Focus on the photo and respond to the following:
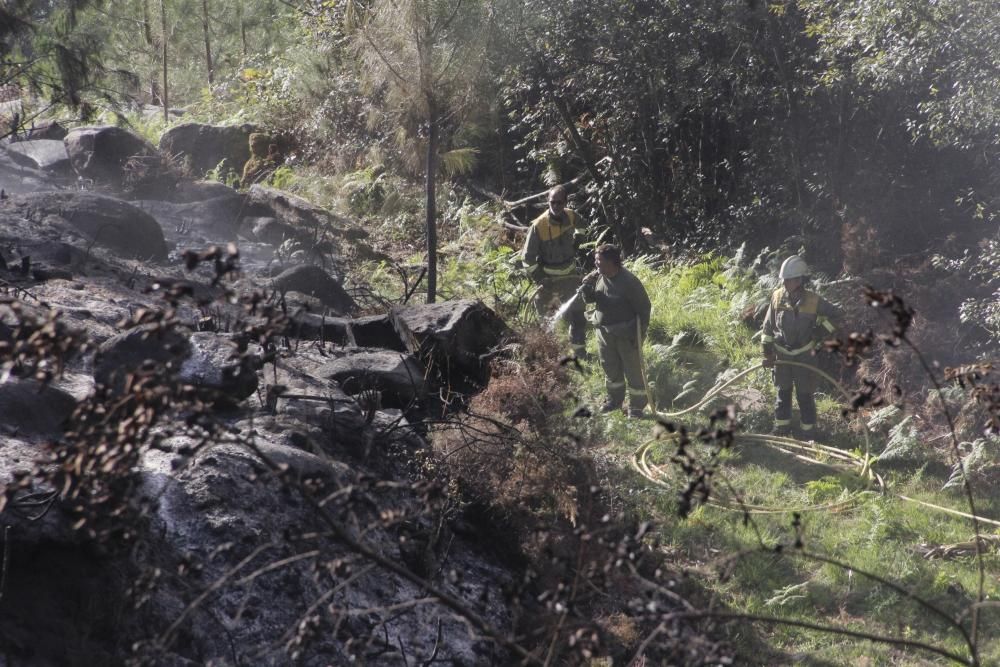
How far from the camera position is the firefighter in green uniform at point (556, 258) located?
35.9 feet

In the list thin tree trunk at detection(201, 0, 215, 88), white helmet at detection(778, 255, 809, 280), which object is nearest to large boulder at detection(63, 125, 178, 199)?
thin tree trunk at detection(201, 0, 215, 88)

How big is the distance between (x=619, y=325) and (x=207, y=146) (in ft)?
43.2

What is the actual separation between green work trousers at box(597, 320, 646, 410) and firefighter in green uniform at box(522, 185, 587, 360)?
870 mm

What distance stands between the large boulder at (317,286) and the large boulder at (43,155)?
28.4ft

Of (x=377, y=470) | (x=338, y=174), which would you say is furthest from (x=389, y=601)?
(x=338, y=174)

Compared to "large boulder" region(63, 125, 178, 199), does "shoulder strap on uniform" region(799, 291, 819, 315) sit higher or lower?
lower

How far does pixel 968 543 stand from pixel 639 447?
9.14 feet

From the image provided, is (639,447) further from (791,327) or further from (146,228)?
(146,228)

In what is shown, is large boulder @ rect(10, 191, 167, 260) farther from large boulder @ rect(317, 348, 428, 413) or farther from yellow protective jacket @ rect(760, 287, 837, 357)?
yellow protective jacket @ rect(760, 287, 837, 357)

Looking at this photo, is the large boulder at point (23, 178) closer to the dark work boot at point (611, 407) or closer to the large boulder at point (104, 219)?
the large boulder at point (104, 219)

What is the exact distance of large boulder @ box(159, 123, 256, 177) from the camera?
65.4 ft

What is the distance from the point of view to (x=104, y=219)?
495 inches

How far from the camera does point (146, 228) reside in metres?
12.8

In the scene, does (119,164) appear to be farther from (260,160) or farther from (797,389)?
(797,389)
